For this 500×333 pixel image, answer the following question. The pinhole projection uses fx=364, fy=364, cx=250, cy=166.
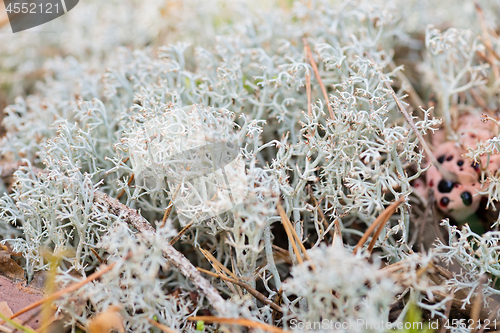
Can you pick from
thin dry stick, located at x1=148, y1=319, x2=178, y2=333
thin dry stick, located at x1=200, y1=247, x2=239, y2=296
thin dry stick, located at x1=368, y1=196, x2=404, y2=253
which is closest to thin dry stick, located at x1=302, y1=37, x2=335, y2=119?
thin dry stick, located at x1=368, y1=196, x2=404, y2=253

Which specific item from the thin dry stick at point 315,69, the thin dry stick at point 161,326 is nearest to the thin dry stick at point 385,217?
the thin dry stick at point 315,69

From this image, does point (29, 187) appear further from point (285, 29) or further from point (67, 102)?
point (285, 29)

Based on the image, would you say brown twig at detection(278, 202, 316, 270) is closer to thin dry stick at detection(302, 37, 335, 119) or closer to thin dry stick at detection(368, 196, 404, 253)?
thin dry stick at detection(368, 196, 404, 253)

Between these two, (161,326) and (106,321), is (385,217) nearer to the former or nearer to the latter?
(161,326)

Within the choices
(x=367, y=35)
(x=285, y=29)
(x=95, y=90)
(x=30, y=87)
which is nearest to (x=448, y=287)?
(x=367, y=35)

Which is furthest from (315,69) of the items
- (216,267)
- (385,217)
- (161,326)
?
(161,326)

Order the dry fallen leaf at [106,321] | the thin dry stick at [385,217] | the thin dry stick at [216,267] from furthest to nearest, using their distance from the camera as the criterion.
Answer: the thin dry stick at [216,267], the thin dry stick at [385,217], the dry fallen leaf at [106,321]

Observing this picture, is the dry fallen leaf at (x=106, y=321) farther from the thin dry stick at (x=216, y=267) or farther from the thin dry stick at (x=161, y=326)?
the thin dry stick at (x=216, y=267)

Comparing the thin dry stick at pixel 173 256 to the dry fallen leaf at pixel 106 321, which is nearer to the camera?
the dry fallen leaf at pixel 106 321
